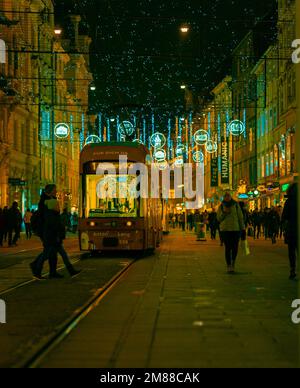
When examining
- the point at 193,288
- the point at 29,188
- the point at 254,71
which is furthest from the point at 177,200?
the point at 193,288

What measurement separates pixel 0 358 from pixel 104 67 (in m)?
38.3

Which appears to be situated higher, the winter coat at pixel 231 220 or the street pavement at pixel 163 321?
the winter coat at pixel 231 220

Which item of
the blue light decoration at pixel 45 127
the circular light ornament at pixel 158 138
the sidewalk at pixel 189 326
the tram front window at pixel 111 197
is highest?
the blue light decoration at pixel 45 127

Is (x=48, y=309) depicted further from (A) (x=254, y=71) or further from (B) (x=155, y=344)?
(A) (x=254, y=71)

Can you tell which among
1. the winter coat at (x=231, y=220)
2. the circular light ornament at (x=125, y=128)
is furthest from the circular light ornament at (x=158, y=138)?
the winter coat at (x=231, y=220)

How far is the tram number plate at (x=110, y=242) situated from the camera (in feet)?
85.1

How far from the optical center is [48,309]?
1227cm

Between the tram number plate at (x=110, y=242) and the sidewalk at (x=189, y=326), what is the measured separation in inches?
317

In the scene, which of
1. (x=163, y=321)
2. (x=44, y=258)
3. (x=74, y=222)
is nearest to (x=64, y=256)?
(x=44, y=258)

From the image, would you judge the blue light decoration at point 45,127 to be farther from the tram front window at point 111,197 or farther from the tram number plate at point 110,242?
the tram number plate at point 110,242

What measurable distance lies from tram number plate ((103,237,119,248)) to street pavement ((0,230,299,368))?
6.87 meters

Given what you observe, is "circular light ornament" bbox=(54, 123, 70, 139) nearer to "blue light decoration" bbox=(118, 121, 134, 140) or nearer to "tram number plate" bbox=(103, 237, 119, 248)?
"blue light decoration" bbox=(118, 121, 134, 140)

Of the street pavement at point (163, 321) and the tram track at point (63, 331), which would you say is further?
the street pavement at point (163, 321)

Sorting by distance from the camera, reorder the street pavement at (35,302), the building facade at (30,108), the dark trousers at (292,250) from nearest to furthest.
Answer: the street pavement at (35,302), the dark trousers at (292,250), the building facade at (30,108)
